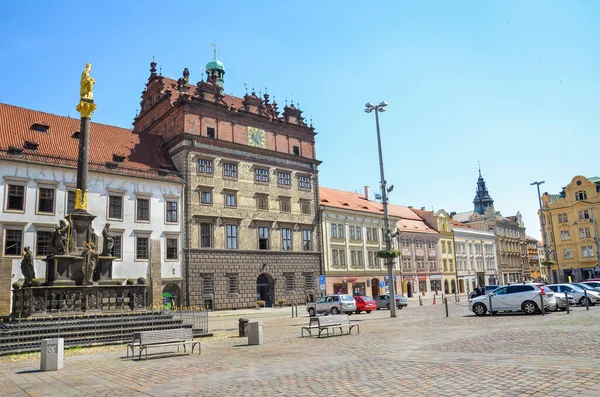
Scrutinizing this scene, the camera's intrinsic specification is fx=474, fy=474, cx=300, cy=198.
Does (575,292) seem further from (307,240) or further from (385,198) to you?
(307,240)

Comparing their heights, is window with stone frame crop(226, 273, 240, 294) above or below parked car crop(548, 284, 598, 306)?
above

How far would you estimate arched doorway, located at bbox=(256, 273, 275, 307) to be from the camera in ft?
143

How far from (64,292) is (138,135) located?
26613mm

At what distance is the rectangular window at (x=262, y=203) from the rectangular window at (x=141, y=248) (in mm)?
11163

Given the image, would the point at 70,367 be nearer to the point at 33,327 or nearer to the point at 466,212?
the point at 33,327

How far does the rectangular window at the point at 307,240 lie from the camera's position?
47.3 meters

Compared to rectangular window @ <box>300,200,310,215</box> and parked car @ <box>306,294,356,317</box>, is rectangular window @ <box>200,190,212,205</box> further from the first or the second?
parked car @ <box>306,294,356,317</box>

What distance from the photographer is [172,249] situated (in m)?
37.9

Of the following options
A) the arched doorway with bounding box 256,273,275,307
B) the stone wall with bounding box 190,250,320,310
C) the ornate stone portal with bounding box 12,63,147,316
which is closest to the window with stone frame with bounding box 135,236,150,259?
the stone wall with bounding box 190,250,320,310

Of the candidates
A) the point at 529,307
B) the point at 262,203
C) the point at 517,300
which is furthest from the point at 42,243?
the point at 529,307

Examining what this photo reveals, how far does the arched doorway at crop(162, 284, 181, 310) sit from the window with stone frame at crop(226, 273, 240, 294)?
4.60m

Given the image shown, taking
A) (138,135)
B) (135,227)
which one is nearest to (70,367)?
(135,227)

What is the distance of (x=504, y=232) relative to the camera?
282 ft

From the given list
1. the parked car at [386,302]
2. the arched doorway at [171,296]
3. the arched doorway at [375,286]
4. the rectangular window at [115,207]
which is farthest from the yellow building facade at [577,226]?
the rectangular window at [115,207]
